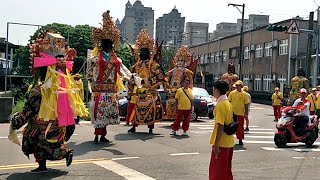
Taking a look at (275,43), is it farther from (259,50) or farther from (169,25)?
(169,25)

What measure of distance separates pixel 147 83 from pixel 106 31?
2.64 meters

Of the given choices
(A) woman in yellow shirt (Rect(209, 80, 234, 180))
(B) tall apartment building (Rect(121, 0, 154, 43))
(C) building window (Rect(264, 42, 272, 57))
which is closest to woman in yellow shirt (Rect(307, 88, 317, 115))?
(A) woman in yellow shirt (Rect(209, 80, 234, 180))

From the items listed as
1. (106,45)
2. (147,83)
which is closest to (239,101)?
(147,83)

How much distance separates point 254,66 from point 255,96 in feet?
21.0

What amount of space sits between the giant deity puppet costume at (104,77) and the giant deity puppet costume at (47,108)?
3213 millimetres

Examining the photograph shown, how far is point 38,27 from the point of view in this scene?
69.1 ft

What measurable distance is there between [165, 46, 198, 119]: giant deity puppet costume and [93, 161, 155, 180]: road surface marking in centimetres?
732

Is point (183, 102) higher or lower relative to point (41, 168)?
higher

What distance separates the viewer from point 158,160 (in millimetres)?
9375

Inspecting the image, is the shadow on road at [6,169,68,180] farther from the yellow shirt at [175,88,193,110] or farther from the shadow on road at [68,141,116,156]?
the yellow shirt at [175,88,193,110]

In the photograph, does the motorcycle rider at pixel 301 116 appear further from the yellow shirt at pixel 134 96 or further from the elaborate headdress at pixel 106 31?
the elaborate headdress at pixel 106 31

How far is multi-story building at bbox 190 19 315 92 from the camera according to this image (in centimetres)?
4362

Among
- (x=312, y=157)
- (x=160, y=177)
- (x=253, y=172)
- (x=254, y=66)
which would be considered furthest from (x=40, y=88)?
(x=254, y=66)

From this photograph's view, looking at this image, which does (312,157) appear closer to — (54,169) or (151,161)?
(151,161)
